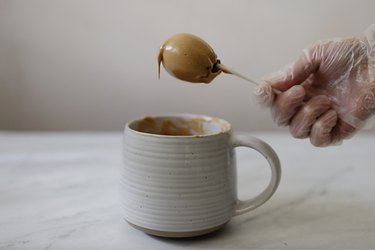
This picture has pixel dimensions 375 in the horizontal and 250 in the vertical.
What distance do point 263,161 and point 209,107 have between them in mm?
356

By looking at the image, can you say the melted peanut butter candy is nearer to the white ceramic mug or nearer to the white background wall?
the white ceramic mug

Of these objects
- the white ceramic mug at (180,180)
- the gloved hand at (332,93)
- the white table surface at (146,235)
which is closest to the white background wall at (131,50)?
the white table surface at (146,235)

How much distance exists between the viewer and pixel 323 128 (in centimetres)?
57

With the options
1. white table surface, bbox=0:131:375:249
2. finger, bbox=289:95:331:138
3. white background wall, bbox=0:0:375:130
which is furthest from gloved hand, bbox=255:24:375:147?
white background wall, bbox=0:0:375:130

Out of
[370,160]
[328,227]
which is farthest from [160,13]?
[328,227]

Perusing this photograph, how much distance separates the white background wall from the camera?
1.09 metres

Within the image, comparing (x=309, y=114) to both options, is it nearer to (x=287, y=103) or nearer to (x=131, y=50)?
(x=287, y=103)

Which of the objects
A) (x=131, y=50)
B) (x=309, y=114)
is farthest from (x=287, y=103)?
(x=131, y=50)

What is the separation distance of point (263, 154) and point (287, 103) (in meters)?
0.09

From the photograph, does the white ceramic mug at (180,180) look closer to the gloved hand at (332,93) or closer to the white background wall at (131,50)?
the gloved hand at (332,93)

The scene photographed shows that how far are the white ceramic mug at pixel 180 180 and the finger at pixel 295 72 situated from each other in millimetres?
117

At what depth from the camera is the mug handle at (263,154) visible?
1.69 feet

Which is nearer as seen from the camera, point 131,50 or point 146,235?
point 146,235

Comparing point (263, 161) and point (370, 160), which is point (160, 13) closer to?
point (263, 161)
